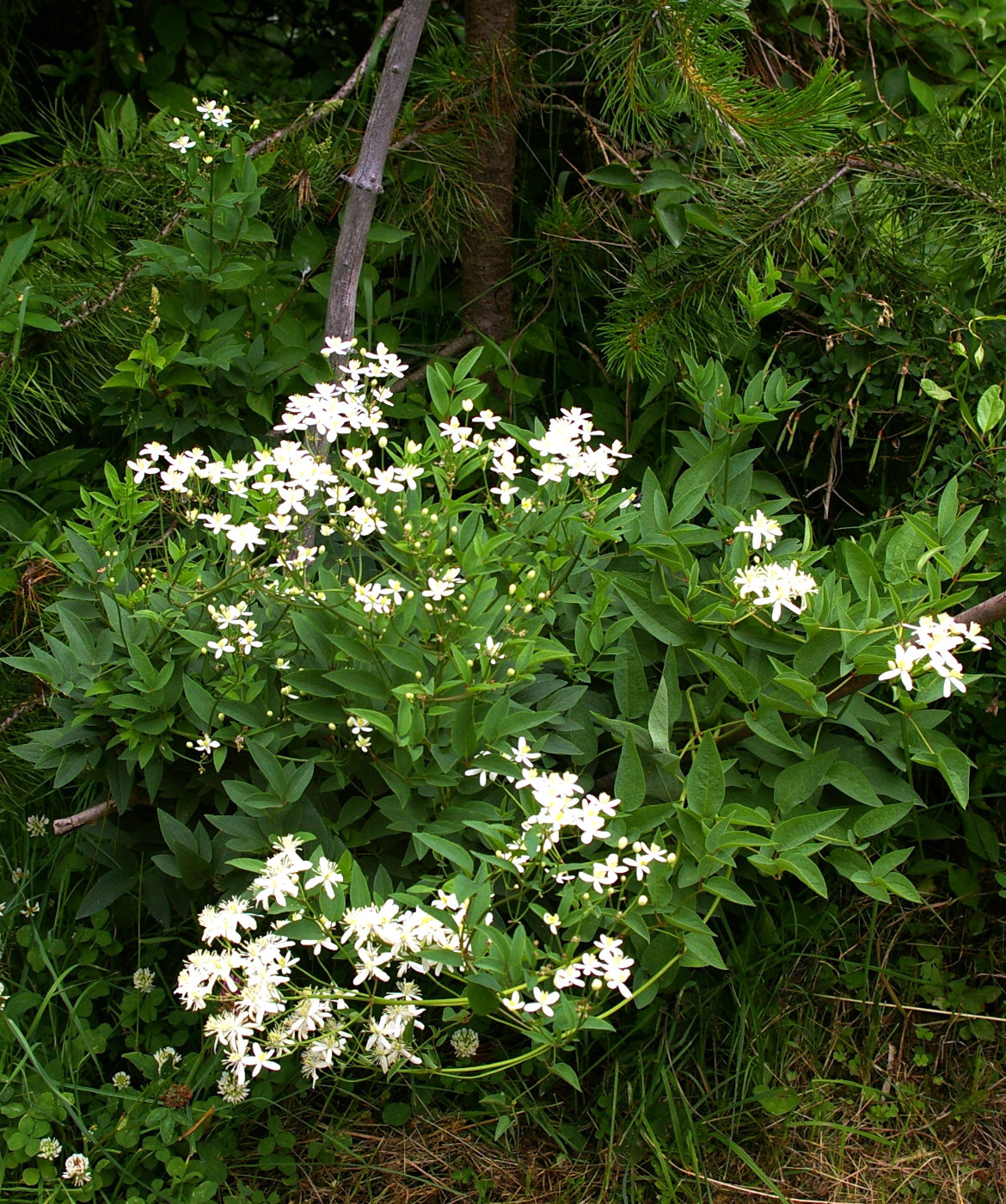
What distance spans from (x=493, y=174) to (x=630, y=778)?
4.96 feet

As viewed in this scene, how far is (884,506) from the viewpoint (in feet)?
6.70

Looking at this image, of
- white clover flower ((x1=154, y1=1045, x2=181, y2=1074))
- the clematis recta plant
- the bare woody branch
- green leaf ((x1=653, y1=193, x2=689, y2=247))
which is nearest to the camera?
the clematis recta plant

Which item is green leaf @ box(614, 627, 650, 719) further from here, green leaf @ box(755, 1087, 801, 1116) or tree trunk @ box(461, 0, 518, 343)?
tree trunk @ box(461, 0, 518, 343)

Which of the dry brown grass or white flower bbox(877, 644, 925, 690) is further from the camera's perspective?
the dry brown grass

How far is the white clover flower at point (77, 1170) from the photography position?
59.2 inches

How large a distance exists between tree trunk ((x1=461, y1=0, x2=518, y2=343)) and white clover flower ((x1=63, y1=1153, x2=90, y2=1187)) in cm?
169

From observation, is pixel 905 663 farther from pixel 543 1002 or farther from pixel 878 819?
pixel 543 1002

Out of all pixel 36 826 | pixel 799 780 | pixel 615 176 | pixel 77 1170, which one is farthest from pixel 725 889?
pixel 615 176

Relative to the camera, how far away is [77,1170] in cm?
150

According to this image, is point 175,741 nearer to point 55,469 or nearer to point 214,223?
point 55,469

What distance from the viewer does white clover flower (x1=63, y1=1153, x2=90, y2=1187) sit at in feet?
4.93

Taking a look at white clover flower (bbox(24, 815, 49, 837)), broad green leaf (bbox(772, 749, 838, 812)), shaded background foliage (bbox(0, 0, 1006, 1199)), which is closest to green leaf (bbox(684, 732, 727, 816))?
broad green leaf (bbox(772, 749, 838, 812))

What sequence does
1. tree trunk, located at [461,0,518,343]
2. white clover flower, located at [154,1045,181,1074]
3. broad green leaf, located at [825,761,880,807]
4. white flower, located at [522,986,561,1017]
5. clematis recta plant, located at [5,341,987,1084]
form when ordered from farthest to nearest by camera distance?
1. tree trunk, located at [461,0,518,343]
2. white clover flower, located at [154,1045,181,1074]
3. broad green leaf, located at [825,761,880,807]
4. clematis recta plant, located at [5,341,987,1084]
5. white flower, located at [522,986,561,1017]

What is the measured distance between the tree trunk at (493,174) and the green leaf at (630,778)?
1.27m
